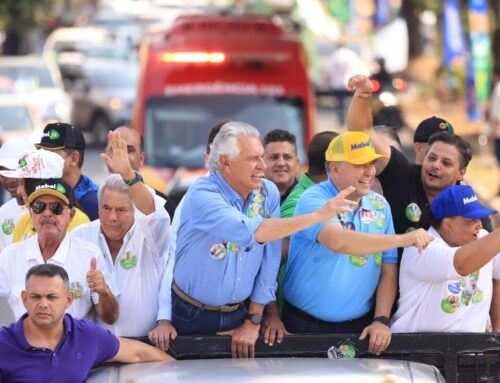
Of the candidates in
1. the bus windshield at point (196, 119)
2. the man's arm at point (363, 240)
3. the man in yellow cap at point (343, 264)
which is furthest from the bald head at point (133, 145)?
the bus windshield at point (196, 119)

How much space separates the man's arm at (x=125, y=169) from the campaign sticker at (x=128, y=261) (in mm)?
241

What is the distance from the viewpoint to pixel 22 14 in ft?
119

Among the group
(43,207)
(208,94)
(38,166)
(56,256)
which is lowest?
(56,256)

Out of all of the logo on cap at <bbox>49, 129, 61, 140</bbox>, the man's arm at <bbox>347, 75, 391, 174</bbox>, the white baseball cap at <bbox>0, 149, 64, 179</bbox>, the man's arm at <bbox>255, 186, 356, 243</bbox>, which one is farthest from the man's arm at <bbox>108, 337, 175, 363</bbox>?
the logo on cap at <bbox>49, 129, 61, 140</bbox>

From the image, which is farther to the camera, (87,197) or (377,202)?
(87,197)

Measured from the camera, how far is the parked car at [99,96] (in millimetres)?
27797

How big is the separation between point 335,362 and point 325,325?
3.35ft

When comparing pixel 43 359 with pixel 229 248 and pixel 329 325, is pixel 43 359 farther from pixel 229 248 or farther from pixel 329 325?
pixel 329 325

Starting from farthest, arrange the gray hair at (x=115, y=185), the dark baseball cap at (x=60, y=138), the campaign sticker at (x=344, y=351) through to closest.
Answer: the dark baseball cap at (x=60, y=138) → the gray hair at (x=115, y=185) → the campaign sticker at (x=344, y=351)

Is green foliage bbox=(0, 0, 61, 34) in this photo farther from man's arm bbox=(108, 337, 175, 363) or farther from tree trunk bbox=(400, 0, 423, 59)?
man's arm bbox=(108, 337, 175, 363)

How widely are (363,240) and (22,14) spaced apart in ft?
103

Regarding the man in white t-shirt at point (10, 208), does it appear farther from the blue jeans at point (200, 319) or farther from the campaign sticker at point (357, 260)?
the campaign sticker at point (357, 260)

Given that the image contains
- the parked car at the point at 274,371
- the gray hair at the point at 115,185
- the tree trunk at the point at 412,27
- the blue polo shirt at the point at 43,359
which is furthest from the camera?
the tree trunk at the point at 412,27

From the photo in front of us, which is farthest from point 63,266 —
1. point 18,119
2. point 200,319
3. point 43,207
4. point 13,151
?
point 18,119
